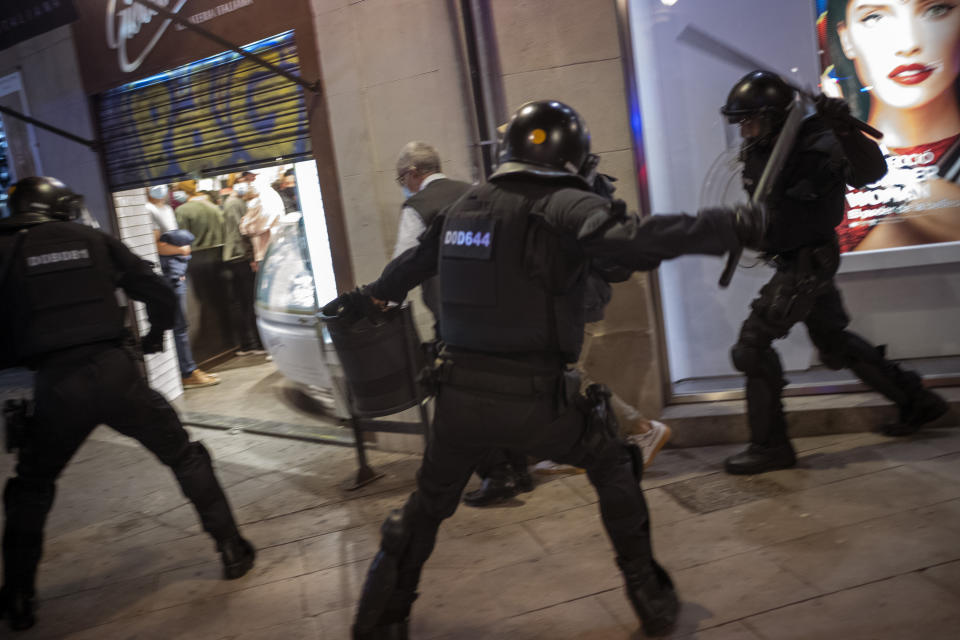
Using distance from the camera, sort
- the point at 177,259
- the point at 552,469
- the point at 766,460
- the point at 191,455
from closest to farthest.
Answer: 1. the point at 191,455
2. the point at 766,460
3. the point at 552,469
4. the point at 177,259

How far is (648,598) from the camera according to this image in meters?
2.97

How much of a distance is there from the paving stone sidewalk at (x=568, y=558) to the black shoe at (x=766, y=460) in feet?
0.24

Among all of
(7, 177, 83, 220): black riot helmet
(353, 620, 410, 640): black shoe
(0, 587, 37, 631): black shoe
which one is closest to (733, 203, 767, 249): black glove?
(353, 620, 410, 640): black shoe

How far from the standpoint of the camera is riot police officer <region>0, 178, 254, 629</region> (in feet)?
11.8

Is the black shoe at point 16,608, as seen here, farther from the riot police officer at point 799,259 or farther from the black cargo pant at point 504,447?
the riot police officer at point 799,259

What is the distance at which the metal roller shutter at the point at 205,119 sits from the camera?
18.8ft

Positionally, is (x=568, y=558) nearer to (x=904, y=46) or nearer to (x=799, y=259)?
(x=799, y=259)

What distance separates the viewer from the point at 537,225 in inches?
107

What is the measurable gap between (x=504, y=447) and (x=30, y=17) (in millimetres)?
5670

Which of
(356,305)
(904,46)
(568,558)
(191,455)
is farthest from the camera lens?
(904,46)

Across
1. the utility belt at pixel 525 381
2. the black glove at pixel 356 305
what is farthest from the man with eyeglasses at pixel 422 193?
the utility belt at pixel 525 381

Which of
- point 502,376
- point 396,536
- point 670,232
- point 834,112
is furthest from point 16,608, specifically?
point 834,112

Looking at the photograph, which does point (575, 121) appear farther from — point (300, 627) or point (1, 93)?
point (1, 93)

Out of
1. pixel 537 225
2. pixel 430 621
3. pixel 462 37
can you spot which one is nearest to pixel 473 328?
pixel 537 225
